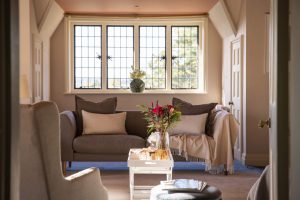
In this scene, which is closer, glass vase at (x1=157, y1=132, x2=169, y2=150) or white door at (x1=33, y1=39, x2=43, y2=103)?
glass vase at (x1=157, y1=132, x2=169, y2=150)

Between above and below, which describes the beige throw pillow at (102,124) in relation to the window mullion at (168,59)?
below

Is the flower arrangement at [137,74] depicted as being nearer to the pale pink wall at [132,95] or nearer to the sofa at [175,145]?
the pale pink wall at [132,95]

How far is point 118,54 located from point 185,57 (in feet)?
4.11

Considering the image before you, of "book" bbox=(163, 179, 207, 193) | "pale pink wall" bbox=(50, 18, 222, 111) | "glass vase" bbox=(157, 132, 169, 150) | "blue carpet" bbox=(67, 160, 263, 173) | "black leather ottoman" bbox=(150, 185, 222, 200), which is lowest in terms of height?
"blue carpet" bbox=(67, 160, 263, 173)

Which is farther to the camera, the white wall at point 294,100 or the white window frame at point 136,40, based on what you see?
the white window frame at point 136,40

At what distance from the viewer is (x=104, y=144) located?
6004 millimetres

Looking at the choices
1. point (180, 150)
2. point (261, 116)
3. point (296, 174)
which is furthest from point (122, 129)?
point (296, 174)

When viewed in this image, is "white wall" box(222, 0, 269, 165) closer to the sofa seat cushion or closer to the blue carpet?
the blue carpet

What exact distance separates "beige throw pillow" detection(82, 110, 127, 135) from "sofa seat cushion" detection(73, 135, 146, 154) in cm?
26

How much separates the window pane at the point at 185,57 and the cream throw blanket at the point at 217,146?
2.81 meters

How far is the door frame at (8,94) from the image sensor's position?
1.66 meters

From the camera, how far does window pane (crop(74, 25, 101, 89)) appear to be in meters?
8.77

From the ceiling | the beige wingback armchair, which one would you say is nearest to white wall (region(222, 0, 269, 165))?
the ceiling

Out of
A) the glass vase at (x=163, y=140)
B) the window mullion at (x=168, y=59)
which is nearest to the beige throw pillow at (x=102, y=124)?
the glass vase at (x=163, y=140)
